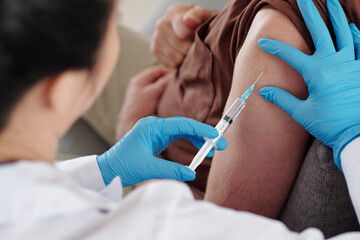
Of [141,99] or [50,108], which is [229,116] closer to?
[50,108]

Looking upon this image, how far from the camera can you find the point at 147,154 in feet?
3.18

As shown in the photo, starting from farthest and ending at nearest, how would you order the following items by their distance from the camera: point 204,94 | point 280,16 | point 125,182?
1. point 204,94
2. point 125,182
3. point 280,16

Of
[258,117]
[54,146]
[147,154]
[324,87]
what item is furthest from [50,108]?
[324,87]

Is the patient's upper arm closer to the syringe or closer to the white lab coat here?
the syringe

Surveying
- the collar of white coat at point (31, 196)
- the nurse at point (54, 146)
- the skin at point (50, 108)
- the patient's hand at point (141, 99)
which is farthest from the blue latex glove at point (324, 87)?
the patient's hand at point (141, 99)

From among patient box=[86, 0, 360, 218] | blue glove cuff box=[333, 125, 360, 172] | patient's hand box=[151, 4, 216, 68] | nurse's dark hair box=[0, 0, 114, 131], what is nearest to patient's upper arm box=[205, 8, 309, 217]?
patient box=[86, 0, 360, 218]

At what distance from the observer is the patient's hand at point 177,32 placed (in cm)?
150

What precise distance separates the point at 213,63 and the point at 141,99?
1.72 feet

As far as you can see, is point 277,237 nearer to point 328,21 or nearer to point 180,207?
point 180,207

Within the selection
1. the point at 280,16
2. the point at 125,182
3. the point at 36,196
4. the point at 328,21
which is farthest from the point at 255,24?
the point at 36,196

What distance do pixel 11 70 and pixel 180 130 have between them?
0.52 metres

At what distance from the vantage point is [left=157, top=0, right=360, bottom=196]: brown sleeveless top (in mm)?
958

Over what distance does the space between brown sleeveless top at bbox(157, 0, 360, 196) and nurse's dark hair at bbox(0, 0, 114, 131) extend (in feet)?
1.71

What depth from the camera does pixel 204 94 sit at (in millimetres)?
1172
